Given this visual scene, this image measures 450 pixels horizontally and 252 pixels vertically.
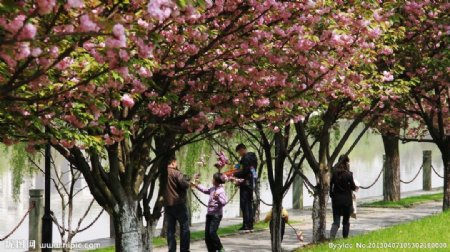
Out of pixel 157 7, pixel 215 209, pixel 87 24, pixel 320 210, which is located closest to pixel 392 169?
pixel 320 210

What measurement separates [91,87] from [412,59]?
9290mm

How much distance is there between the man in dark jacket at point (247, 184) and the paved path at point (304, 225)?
1.23 feet

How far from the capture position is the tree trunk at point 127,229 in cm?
1004

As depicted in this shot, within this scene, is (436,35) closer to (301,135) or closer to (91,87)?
(301,135)

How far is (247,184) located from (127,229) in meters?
8.15

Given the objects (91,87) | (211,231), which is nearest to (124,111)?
(91,87)

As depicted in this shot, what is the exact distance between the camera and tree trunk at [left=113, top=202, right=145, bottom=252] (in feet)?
32.9

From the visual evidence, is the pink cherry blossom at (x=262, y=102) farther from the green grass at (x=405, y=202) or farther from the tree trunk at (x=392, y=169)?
the tree trunk at (x=392, y=169)

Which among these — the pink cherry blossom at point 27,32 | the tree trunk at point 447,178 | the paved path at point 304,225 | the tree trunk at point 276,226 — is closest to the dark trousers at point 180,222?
the tree trunk at point 276,226

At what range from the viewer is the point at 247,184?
1800 centimetres

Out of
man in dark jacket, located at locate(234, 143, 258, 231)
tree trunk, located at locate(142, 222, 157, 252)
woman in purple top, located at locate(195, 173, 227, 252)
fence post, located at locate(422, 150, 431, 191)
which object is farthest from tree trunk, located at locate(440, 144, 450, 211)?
fence post, located at locate(422, 150, 431, 191)

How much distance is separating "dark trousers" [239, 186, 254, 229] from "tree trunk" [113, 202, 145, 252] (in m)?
7.74

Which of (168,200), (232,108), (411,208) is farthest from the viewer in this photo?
(411,208)

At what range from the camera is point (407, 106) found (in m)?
19.5
